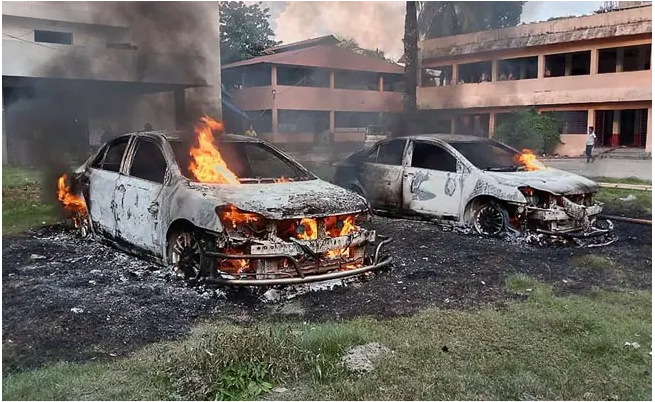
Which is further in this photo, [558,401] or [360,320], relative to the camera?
[360,320]

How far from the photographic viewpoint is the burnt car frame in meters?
3.90

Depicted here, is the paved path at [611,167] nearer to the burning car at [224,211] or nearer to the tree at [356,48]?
the tree at [356,48]

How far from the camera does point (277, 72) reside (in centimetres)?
688

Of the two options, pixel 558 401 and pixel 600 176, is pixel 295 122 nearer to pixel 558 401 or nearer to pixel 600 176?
pixel 600 176

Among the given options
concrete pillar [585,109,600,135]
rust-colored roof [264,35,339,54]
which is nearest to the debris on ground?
rust-colored roof [264,35,339,54]

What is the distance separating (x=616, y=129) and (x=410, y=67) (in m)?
3.29

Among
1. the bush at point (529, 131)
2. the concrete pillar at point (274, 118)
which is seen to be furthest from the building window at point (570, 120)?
the concrete pillar at point (274, 118)

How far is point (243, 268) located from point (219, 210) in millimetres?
445

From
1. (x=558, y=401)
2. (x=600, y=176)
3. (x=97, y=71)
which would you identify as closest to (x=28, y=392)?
(x=558, y=401)

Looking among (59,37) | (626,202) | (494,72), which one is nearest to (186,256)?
(59,37)

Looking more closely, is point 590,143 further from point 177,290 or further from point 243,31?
point 177,290

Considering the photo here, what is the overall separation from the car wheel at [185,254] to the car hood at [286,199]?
1.20 feet

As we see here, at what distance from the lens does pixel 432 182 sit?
6.55 meters

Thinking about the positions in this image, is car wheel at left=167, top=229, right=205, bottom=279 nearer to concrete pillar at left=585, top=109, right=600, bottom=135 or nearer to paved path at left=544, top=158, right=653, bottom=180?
paved path at left=544, top=158, right=653, bottom=180
